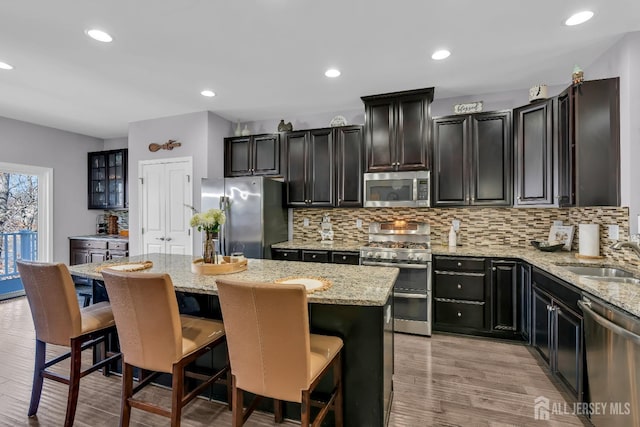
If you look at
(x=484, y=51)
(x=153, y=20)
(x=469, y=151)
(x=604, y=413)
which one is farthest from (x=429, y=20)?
(x=604, y=413)

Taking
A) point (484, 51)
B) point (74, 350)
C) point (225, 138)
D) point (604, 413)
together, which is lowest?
point (604, 413)

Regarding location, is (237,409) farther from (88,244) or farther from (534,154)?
(88,244)

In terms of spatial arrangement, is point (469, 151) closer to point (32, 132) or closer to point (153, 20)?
point (153, 20)

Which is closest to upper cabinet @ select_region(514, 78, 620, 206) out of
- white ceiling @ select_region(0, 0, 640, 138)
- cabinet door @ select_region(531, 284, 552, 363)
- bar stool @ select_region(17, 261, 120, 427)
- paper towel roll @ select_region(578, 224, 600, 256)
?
paper towel roll @ select_region(578, 224, 600, 256)

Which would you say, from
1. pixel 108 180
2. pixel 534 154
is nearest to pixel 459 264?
pixel 534 154

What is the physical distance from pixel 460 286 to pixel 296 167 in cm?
252

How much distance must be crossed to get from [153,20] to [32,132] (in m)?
4.28

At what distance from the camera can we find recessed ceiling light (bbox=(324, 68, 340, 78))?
316 cm

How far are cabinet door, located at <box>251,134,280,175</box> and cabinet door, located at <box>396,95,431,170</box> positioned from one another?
5.52 ft

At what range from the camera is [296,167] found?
14.3ft

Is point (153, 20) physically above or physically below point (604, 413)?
above

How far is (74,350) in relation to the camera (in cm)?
197

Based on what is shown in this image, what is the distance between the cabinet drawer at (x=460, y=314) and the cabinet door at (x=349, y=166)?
1.53 metres

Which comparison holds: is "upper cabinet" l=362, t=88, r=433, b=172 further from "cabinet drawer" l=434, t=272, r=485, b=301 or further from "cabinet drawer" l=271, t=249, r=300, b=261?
"cabinet drawer" l=271, t=249, r=300, b=261
